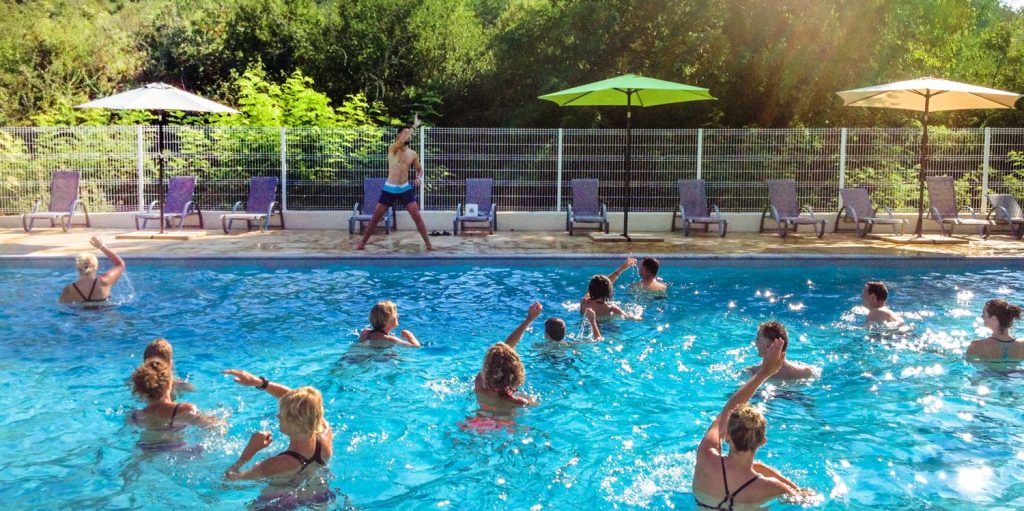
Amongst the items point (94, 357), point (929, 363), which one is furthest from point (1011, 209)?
point (94, 357)

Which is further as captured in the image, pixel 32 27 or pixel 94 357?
pixel 32 27

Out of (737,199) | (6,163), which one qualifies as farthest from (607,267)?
(6,163)

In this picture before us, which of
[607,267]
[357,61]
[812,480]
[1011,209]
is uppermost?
[357,61]

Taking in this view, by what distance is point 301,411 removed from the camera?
3971mm

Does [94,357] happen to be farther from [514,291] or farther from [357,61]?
[357,61]

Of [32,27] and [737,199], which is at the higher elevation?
[32,27]

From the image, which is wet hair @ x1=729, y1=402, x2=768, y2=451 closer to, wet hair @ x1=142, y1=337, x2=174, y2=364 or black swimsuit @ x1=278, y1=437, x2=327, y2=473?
black swimsuit @ x1=278, y1=437, x2=327, y2=473

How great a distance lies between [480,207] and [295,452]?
10379 millimetres

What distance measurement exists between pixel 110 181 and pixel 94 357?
29.2 ft

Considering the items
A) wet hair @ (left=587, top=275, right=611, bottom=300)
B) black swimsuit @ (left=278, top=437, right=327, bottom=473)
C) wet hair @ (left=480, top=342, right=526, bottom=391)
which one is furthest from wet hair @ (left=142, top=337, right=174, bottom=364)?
wet hair @ (left=587, top=275, right=611, bottom=300)

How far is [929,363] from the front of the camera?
22.7ft

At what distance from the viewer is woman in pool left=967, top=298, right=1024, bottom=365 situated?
649 centimetres

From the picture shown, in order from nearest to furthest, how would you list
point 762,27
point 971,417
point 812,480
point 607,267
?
point 812,480 < point 971,417 < point 607,267 < point 762,27

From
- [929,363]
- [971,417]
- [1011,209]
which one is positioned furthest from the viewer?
[1011,209]
